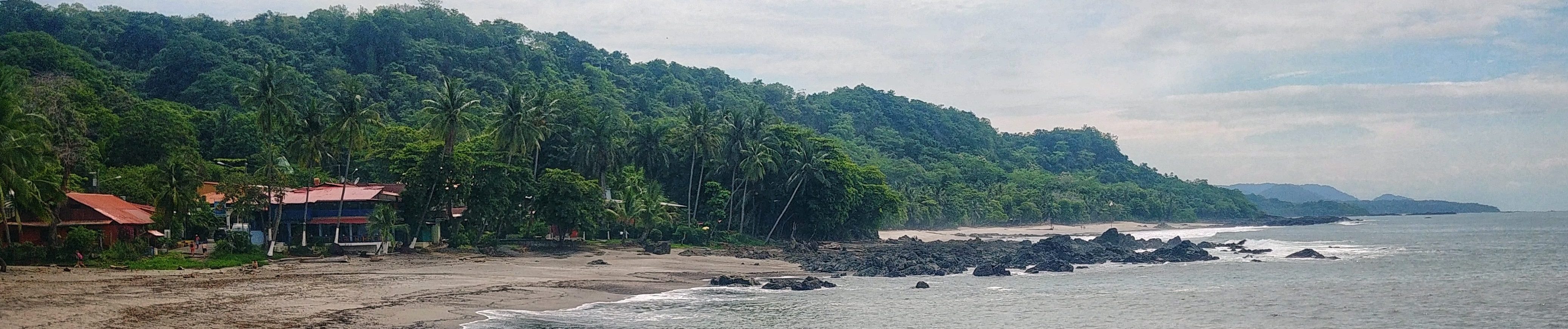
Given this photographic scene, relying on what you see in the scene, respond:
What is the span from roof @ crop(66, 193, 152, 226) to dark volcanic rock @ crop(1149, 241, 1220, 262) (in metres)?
50.7

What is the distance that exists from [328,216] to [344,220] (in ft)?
4.20

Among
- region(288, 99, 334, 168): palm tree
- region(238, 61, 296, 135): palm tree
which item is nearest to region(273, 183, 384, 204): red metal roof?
region(288, 99, 334, 168): palm tree

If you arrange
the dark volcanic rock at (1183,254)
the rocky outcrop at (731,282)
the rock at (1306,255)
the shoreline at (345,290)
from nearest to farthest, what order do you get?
1. the shoreline at (345,290)
2. the rocky outcrop at (731,282)
3. the dark volcanic rock at (1183,254)
4. the rock at (1306,255)

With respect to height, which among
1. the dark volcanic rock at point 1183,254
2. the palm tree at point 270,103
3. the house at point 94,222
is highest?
the palm tree at point 270,103

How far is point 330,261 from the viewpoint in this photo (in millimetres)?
40875

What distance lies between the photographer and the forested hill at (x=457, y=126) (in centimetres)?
4988

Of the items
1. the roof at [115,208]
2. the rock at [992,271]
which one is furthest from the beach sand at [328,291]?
the rock at [992,271]

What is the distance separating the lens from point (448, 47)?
11506 cm

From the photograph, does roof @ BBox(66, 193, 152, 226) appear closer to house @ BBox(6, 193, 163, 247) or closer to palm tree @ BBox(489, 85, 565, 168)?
house @ BBox(6, 193, 163, 247)

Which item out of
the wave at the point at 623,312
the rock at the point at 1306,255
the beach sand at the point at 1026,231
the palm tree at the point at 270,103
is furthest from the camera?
the beach sand at the point at 1026,231

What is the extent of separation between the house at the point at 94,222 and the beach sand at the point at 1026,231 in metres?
55.2

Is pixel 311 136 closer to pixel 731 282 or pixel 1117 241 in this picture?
pixel 731 282

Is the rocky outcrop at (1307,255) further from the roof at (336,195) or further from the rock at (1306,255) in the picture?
the roof at (336,195)

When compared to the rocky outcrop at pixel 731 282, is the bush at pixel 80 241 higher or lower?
higher
